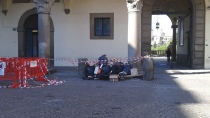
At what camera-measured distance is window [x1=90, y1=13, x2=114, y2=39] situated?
20302 millimetres

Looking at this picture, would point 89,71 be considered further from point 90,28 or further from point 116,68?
point 90,28

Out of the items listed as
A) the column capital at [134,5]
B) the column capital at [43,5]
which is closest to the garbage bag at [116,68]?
the column capital at [134,5]

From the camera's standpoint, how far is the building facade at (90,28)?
1964cm

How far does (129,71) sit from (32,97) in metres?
6.06

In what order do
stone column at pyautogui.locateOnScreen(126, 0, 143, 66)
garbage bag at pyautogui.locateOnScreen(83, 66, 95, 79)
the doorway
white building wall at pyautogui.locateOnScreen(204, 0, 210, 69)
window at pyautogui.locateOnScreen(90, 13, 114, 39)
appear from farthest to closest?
the doorway < window at pyautogui.locateOnScreen(90, 13, 114, 39) < white building wall at pyautogui.locateOnScreen(204, 0, 210, 69) < stone column at pyautogui.locateOnScreen(126, 0, 143, 66) < garbage bag at pyautogui.locateOnScreen(83, 66, 95, 79)

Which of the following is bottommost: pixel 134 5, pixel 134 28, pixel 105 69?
pixel 105 69

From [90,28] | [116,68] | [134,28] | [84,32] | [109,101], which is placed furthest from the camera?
[84,32]

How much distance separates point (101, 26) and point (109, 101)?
470 inches

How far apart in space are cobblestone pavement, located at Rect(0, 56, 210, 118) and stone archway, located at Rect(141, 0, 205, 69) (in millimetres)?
7142

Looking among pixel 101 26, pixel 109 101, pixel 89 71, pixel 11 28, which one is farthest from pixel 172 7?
pixel 109 101

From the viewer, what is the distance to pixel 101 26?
67.6 feet

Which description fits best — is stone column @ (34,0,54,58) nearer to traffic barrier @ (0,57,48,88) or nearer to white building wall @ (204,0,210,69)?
traffic barrier @ (0,57,48,88)

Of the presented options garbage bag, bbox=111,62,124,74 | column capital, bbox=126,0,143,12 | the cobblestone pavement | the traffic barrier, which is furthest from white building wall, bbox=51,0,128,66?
the cobblestone pavement

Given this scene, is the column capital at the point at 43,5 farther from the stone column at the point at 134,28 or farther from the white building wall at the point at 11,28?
the white building wall at the point at 11,28
